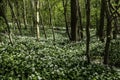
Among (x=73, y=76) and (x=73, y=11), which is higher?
(x=73, y=11)

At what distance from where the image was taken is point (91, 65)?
10.5m

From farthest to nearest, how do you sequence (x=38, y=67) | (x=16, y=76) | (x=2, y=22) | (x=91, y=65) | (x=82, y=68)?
(x=2, y=22) < (x=91, y=65) < (x=82, y=68) < (x=38, y=67) < (x=16, y=76)

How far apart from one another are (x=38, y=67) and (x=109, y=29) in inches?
171

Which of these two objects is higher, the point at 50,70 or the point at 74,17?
the point at 74,17

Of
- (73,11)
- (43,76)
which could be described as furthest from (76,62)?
(73,11)

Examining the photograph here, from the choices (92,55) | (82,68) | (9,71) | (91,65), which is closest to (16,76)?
(9,71)

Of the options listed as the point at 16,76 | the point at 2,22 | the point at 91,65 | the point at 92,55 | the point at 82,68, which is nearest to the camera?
the point at 16,76

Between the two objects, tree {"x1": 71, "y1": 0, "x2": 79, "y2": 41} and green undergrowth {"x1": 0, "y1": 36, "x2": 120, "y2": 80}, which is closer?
green undergrowth {"x1": 0, "y1": 36, "x2": 120, "y2": 80}

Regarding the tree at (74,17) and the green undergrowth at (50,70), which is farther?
the tree at (74,17)

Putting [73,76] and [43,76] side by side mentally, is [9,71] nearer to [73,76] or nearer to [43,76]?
[43,76]

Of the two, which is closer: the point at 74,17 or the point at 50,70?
the point at 50,70

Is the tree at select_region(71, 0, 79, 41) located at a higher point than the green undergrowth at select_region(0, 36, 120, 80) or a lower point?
higher

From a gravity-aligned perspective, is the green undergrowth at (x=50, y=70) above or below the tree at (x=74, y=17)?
below

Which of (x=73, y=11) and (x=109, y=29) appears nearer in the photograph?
(x=109, y=29)
